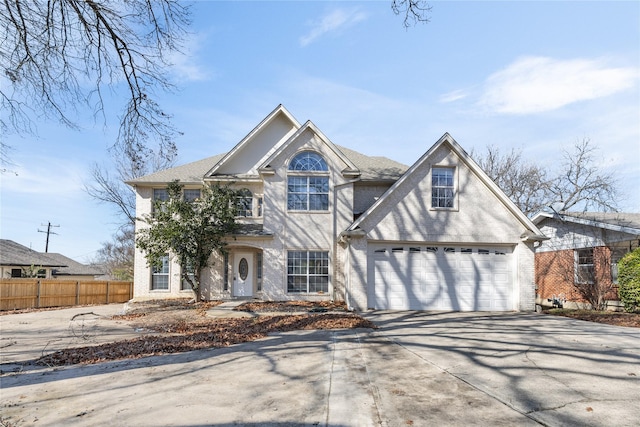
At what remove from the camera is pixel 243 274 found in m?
20.7

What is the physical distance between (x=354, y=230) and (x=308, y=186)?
4485 mm

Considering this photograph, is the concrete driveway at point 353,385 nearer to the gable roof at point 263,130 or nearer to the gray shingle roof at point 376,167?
the gray shingle roof at point 376,167

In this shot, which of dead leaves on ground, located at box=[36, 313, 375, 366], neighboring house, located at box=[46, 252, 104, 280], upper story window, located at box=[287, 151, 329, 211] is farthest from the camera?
neighboring house, located at box=[46, 252, 104, 280]

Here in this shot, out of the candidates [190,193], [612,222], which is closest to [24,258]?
[190,193]

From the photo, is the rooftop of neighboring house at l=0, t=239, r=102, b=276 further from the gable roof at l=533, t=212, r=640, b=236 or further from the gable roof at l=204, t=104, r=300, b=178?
the gable roof at l=533, t=212, r=640, b=236

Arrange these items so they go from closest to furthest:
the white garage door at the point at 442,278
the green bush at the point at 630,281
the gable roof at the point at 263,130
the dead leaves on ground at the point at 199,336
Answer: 1. the dead leaves on ground at the point at 199,336
2. the green bush at the point at 630,281
3. the white garage door at the point at 442,278
4. the gable roof at the point at 263,130

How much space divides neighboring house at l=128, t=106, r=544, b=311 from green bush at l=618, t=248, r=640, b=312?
3.52 metres

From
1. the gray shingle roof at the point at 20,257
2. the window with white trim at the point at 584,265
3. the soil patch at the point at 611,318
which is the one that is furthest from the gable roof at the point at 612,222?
the gray shingle roof at the point at 20,257

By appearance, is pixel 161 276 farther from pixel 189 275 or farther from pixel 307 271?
pixel 307 271

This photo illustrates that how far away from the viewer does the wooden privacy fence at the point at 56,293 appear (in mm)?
22125

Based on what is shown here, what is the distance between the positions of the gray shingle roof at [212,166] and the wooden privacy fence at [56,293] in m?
8.70

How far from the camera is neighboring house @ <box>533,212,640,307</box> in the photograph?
18188 mm

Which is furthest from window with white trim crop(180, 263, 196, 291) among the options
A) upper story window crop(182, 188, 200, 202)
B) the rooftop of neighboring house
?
the rooftop of neighboring house

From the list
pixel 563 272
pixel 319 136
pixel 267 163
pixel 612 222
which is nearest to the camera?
pixel 612 222
